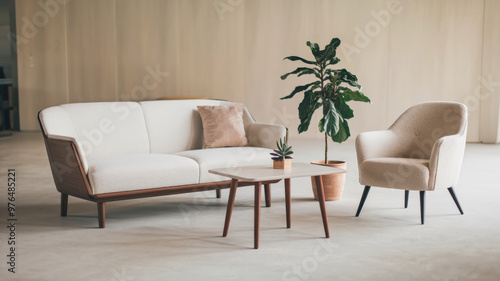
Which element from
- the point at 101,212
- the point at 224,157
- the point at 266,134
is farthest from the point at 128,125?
the point at 266,134

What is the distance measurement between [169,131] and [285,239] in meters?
1.80

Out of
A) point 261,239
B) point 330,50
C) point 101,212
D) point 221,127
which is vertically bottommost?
point 261,239

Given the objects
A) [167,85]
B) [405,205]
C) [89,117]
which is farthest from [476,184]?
[167,85]

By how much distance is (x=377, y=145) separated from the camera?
5059 millimetres

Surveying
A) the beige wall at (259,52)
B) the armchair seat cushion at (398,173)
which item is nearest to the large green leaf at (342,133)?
the armchair seat cushion at (398,173)

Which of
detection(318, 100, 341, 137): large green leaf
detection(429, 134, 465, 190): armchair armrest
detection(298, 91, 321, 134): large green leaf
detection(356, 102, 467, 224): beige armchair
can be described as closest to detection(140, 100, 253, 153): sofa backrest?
detection(298, 91, 321, 134): large green leaf

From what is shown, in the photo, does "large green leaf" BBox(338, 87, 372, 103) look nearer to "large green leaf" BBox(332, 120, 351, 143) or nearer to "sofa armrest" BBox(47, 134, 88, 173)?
"large green leaf" BBox(332, 120, 351, 143)

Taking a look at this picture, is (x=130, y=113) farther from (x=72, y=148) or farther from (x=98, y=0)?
(x=98, y=0)

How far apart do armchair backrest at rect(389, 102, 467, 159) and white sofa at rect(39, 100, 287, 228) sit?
105 cm

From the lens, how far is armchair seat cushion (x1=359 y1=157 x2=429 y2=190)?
Result: 4.54 metres

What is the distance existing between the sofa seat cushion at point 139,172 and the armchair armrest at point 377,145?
4.42 feet

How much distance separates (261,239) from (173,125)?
1756 mm

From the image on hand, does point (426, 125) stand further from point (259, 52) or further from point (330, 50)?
point (259, 52)

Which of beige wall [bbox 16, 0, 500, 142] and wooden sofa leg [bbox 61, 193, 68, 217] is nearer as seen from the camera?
wooden sofa leg [bbox 61, 193, 68, 217]
